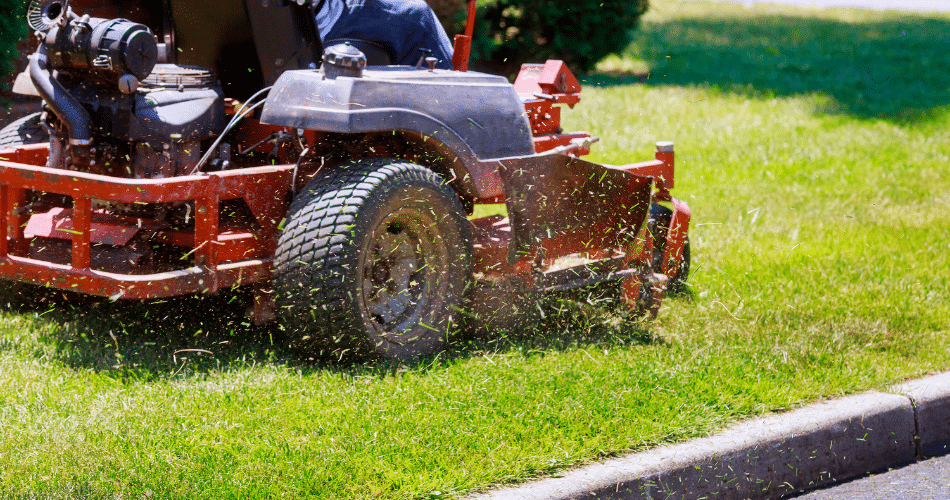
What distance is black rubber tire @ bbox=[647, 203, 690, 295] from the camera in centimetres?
500

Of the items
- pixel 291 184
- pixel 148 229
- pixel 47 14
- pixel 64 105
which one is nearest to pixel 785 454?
pixel 291 184

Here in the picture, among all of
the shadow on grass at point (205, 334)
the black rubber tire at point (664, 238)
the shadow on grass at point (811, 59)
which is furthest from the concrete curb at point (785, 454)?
the shadow on grass at point (811, 59)

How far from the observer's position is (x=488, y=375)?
12.7 ft

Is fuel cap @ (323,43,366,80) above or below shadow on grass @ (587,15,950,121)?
above

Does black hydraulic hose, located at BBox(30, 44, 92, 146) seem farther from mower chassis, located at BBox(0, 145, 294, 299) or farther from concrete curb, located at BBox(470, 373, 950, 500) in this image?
concrete curb, located at BBox(470, 373, 950, 500)

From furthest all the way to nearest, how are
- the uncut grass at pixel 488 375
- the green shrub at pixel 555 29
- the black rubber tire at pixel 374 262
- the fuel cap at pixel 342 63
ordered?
the green shrub at pixel 555 29
the fuel cap at pixel 342 63
the black rubber tire at pixel 374 262
the uncut grass at pixel 488 375

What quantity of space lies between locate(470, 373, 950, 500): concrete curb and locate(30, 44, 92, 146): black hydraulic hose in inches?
78.8

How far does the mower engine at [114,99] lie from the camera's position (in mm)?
3748

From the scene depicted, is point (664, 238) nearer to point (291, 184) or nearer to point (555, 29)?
point (291, 184)

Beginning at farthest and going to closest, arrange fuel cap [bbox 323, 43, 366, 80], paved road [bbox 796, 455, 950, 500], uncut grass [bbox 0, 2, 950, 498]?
fuel cap [bbox 323, 43, 366, 80] → paved road [bbox 796, 455, 950, 500] → uncut grass [bbox 0, 2, 950, 498]

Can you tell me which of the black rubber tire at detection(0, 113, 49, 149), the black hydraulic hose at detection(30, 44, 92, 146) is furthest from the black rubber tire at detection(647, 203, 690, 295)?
the black rubber tire at detection(0, 113, 49, 149)

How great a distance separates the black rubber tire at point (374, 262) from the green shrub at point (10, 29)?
3.49 metres

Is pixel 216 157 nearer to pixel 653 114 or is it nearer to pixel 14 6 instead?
pixel 14 6

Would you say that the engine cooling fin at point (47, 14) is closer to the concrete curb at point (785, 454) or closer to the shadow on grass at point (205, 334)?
the shadow on grass at point (205, 334)
